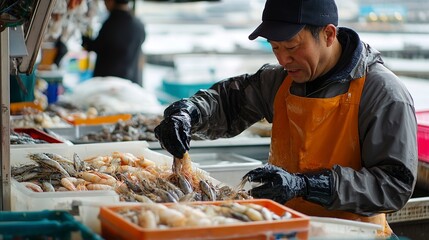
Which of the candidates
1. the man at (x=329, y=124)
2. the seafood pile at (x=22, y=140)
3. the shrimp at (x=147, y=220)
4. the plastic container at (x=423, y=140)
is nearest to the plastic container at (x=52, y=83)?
the seafood pile at (x=22, y=140)

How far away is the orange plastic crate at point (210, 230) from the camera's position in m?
2.35

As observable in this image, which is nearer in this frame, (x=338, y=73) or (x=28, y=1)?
(x=28, y=1)

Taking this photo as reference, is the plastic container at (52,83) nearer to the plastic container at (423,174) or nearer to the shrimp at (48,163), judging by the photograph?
the plastic container at (423,174)

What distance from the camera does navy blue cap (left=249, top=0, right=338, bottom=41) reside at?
11.4ft

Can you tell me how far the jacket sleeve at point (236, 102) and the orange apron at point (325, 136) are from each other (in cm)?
33

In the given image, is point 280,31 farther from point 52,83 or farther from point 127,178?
point 52,83

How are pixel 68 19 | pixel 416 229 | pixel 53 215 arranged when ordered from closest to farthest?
1. pixel 53 215
2. pixel 416 229
3. pixel 68 19

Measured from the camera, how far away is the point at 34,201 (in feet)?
10.1

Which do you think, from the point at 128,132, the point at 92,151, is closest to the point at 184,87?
the point at 128,132

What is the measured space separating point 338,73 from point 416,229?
1.93m

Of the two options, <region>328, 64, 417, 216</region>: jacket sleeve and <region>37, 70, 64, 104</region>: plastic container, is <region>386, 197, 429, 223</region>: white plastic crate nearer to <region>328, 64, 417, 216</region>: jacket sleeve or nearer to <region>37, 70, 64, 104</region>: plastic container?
<region>328, 64, 417, 216</region>: jacket sleeve

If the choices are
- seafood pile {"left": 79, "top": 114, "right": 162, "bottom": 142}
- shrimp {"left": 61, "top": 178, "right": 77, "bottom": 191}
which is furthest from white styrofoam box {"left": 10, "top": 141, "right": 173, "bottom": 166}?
seafood pile {"left": 79, "top": 114, "right": 162, "bottom": 142}

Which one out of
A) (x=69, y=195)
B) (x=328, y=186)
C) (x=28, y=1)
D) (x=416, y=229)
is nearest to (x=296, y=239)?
(x=328, y=186)

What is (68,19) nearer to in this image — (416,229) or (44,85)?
(44,85)
